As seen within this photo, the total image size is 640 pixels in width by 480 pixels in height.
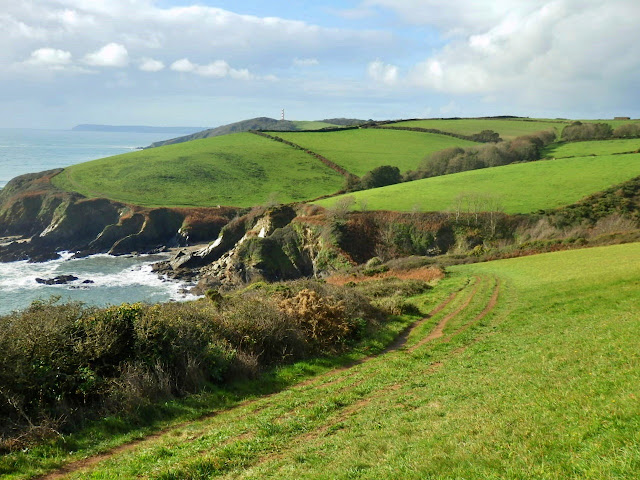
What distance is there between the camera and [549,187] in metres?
74.2

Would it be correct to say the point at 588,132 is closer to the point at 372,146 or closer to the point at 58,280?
the point at 372,146

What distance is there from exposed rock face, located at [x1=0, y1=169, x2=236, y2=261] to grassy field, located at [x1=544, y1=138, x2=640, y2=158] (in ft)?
243

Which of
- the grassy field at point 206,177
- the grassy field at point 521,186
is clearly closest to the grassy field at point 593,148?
the grassy field at point 521,186

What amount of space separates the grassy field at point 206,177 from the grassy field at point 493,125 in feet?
175

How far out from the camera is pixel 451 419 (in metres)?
10.2

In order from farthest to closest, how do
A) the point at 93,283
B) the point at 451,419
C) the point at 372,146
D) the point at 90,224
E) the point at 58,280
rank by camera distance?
the point at 372,146 → the point at 90,224 → the point at 93,283 → the point at 58,280 → the point at 451,419

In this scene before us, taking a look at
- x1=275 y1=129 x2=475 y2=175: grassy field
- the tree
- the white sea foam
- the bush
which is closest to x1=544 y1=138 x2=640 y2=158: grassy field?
the bush

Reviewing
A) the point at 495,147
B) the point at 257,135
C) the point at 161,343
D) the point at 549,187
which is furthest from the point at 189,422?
the point at 257,135

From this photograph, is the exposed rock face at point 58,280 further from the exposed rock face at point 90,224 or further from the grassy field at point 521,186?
the grassy field at point 521,186

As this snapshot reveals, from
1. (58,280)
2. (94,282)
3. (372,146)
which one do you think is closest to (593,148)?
(372,146)

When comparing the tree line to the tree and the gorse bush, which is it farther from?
the gorse bush

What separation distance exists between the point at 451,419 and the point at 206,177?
10440cm

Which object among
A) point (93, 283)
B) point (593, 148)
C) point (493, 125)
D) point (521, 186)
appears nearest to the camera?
point (93, 283)

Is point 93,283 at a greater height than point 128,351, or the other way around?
point 128,351
